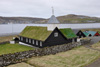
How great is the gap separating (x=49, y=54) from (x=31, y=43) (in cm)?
799

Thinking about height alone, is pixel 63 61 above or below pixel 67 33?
below

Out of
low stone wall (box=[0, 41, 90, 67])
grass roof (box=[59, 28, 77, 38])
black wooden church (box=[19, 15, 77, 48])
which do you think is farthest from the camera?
grass roof (box=[59, 28, 77, 38])

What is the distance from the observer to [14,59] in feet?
83.0

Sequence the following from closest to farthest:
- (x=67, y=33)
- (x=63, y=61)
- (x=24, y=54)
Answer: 1. (x=63, y=61)
2. (x=24, y=54)
3. (x=67, y=33)

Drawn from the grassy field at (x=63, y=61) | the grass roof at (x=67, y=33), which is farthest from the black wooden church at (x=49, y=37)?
the grassy field at (x=63, y=61)

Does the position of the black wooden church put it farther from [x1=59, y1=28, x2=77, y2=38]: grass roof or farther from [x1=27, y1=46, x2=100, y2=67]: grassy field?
[x1=27, y1=46, x2=100, y2=67]: grassy field

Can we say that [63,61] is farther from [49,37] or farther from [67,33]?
[67,33]

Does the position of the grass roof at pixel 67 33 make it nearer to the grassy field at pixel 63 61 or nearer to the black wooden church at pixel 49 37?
the black wooden church at pixel 49 37

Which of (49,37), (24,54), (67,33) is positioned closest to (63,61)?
(24,54)

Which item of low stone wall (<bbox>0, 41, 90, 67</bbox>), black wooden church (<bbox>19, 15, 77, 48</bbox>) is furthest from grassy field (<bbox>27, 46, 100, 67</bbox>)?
black wooden church (<bbox>19, 15, 77, 48</bbox>)

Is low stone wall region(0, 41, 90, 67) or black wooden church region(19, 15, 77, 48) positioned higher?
black wooden church region(19, 15, 77, 48)

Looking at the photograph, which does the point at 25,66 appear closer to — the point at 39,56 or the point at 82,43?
the point at 39,56

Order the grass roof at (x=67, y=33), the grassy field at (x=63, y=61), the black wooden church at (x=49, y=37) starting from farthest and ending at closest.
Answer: the grass roof at (x=67, y=33)
the black wooden church at (x=49, y=37)
the grassy field at (x=63, y=61)

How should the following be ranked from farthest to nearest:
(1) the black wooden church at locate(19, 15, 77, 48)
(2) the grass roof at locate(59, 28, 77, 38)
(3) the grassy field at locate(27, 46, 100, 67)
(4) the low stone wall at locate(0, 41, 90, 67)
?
1. (2) the grass roof at locate(59, 28, 77, 38)
2. (1) the black wooden church at locate(19, 15, 77, 48)
3. (4) the low stone wall at locate(0, 41, 90, 67)
4. (3) the grassy field at locate(27, 46, 100, 67)
